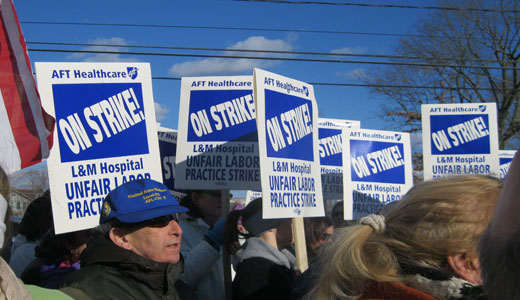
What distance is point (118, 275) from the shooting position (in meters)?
2.40

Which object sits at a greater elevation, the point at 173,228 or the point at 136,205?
the point at 136,205

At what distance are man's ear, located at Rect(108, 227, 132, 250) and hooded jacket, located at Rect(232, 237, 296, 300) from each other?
84 centimetres

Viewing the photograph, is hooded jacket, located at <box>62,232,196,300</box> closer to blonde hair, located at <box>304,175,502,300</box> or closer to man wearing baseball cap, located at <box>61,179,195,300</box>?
man wearing baseball cap, located at <box>61,179,195,300</box>

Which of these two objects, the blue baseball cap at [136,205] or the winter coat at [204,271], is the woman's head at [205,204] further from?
the blue baseball cap at [136,205]

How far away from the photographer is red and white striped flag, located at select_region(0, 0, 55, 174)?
229cm

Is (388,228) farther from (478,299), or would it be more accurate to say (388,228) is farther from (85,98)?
(85,98)

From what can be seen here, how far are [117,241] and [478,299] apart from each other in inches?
70.9

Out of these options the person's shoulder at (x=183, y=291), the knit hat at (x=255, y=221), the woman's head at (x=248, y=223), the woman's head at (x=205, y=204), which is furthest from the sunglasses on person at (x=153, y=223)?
the woman's head at (x=205, y=204)

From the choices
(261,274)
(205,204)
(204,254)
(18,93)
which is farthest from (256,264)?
(18,93)

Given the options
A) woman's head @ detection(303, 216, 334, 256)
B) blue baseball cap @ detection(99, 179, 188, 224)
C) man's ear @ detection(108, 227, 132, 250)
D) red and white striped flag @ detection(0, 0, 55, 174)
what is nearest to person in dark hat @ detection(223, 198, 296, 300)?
blue baseball cap @ detection(99, 179, 188, 224)

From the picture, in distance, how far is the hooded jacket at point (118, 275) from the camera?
2.29 meters

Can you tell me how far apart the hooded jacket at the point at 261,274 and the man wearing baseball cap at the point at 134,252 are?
1.25 ft

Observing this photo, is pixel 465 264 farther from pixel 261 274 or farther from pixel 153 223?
pixel 261 274

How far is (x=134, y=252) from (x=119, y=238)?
0.14 m
